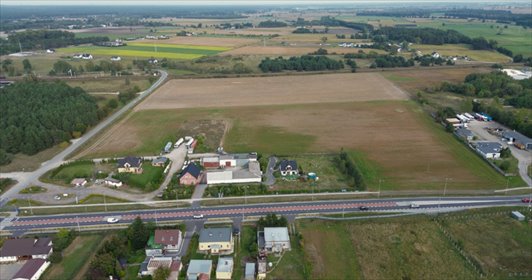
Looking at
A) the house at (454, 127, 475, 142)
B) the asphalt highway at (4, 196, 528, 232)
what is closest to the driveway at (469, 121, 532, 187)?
the house at (454, 127, 475, 142)

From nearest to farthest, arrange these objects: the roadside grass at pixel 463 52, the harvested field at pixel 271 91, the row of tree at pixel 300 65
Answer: the harvested field at pixel 271 91 → the row of tree at pixel 300 65 → the roadside grass at pixel 463 52

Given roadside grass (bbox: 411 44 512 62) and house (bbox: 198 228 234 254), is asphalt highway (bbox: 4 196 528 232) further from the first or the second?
roadside grass (bbox: 411 44 512 62)

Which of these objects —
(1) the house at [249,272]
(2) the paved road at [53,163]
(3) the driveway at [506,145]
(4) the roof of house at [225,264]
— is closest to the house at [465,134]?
(3) the driveway at [506,145]

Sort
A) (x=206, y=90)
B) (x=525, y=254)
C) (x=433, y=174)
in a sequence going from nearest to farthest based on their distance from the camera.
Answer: (x=525, y=254), (x=433, y=174), (x=206, y=90)

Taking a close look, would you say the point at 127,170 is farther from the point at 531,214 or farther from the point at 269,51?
the point at 269,51

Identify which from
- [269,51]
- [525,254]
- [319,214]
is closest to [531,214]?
[525,254]

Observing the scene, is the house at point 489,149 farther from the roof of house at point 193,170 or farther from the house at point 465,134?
the roof of house at point 193,170
